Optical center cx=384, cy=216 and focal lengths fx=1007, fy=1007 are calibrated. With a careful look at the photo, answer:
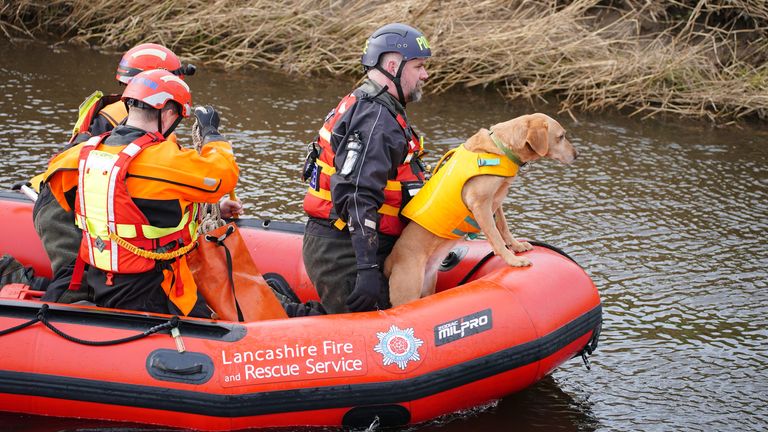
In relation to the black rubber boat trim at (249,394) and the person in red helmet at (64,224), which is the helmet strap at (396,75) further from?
the black rubber boat trim at (249,394)

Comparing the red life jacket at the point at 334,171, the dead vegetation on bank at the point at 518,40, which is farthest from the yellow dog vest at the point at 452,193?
the dead vegetation on bank at the point at 518,40

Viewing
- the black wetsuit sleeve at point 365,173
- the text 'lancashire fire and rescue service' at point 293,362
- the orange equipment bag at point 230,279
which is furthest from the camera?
the orange equipment bag at point 230,279

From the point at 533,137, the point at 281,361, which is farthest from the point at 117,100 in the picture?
the point at 533,137

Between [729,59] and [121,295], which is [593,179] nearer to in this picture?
[729,59]

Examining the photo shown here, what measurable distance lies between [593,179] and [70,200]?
5181mm

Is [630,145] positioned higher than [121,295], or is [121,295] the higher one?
[630,145]

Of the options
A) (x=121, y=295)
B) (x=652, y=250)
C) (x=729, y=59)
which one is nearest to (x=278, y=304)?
(x=121, y=295)

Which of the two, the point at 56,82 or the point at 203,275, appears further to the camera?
the point at 56,82

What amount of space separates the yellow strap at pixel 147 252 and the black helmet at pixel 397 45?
4.33 feet

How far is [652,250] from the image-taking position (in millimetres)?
7469

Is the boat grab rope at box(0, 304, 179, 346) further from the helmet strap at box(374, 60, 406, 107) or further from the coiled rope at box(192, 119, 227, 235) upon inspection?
the helmet strap at box(374, 60, 406, 107)

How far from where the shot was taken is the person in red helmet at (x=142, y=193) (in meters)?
4.61

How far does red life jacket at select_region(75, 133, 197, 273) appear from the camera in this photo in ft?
15.1

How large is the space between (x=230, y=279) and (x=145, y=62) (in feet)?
4.72
